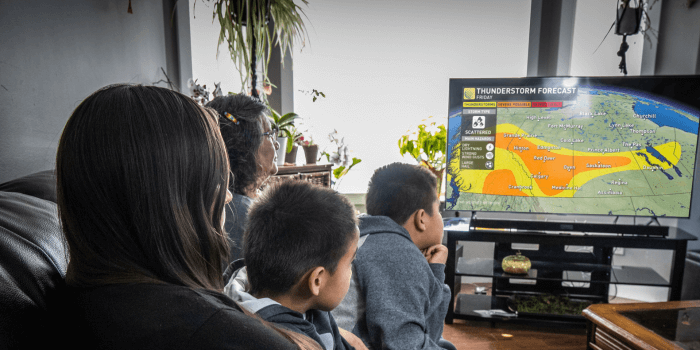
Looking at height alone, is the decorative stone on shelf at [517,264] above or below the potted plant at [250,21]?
below

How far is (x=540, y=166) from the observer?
2309 millimetres

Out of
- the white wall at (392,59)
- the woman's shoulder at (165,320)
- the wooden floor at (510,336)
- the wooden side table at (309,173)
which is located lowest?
the wooden floor at (510,336)

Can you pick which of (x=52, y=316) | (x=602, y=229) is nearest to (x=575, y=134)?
(x=602, y=229)

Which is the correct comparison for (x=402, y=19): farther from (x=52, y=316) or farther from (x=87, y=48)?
(x=52, y=316)

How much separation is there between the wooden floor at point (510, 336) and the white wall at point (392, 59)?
4.11 feet

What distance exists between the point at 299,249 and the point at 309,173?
1.50 metres

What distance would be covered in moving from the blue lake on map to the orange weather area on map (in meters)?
0.27

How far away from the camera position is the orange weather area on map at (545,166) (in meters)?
2.26

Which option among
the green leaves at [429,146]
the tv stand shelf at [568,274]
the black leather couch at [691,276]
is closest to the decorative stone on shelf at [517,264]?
the tv stand shelf at [568,274]

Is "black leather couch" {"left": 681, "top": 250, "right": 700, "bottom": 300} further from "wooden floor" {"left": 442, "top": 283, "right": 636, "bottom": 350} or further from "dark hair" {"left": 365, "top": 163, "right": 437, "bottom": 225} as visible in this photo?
"dark hair" {"left": 365, "top": 163, "right": 437, "bottom": 225}

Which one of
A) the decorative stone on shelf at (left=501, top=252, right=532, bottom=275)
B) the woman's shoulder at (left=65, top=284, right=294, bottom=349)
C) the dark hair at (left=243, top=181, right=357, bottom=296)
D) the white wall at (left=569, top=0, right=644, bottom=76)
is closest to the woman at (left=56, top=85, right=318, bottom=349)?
the woman's shoulder at (left=65, top=284, right=294, bottom=349)

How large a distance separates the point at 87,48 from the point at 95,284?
1224 millimetres

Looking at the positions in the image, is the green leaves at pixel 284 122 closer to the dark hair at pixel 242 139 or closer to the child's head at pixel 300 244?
the dark hair at pixel 242 139

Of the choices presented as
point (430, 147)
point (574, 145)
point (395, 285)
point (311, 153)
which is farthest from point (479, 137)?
point (395, 285)
